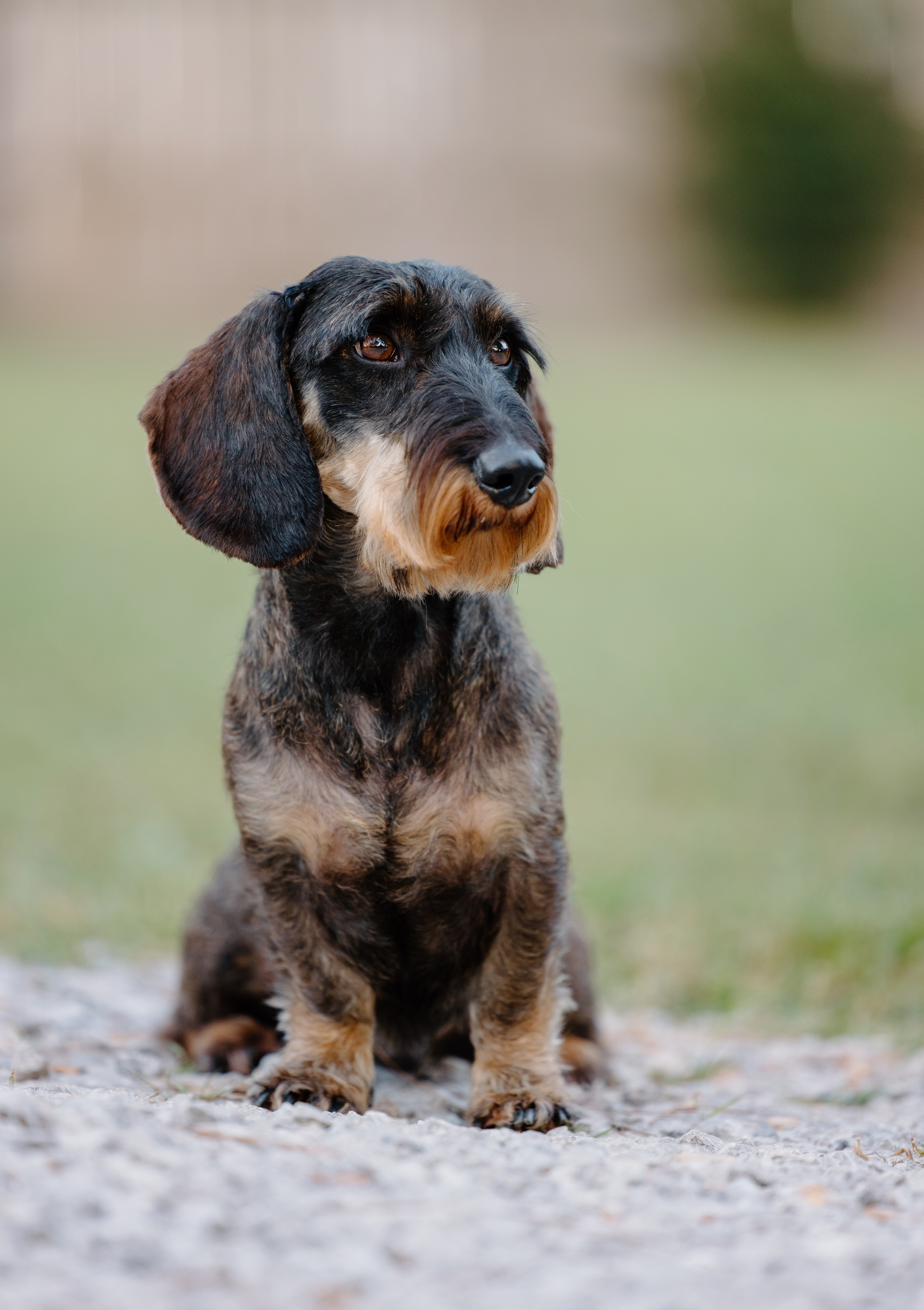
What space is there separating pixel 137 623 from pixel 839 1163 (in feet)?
50.3

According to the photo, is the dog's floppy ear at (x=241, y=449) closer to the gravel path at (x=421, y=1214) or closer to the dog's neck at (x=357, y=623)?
the dog's neck at (x=357, y=623)

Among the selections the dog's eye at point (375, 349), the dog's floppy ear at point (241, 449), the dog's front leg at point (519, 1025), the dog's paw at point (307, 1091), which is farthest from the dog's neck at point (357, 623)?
the dog's paw at point (307, 1091)

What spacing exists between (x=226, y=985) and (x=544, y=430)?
222 centimetres

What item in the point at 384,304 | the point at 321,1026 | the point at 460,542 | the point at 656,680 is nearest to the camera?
the point at 460,542

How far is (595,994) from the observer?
512 cm

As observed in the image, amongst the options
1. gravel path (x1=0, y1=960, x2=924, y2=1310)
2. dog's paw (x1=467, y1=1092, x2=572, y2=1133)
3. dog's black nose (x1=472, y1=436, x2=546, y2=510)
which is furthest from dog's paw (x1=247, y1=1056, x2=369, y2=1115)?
dog's black nose (x1=472, y1=436, x2=546, y2=510)

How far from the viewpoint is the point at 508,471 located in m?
3.61

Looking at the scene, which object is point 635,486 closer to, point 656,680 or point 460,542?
point 656,680

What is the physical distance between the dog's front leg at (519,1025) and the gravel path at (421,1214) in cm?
23

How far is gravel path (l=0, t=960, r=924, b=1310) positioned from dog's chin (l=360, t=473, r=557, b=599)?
57.4 inches

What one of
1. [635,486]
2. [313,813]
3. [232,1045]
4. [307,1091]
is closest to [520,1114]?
[307,1091]

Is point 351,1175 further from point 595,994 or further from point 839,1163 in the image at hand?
point 595,994

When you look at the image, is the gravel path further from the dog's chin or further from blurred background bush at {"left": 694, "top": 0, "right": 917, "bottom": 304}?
blurred background bush at {"left": 694, "top": 0, "right": 917, "bottom": 304}

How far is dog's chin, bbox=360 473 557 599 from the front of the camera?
366 centimetres
